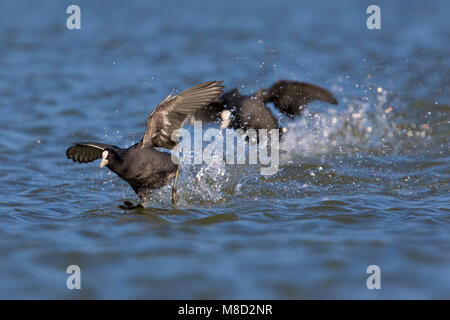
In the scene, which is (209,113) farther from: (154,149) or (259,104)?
(154,149)

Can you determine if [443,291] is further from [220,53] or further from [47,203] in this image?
[220,53]

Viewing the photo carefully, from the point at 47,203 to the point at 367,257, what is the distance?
344 cm

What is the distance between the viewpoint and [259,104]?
7.35 meters

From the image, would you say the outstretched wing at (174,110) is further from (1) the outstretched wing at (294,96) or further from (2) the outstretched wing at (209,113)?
→ (1) the outstretched wing at (294,96)

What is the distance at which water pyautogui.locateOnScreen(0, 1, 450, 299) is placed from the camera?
14.7 feet

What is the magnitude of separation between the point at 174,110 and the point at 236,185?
4.39ft

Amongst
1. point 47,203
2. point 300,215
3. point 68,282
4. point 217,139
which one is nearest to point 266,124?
point 217,139

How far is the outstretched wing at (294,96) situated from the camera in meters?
7.32

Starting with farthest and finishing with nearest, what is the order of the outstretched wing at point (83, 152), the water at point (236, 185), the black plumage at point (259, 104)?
the black plumage at point (259, 104)
the outstretched wing at point (83, 152)
the water at point (236, 185)

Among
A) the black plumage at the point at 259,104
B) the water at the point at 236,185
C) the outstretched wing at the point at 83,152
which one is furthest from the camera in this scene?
the black plumage at the point at 259,104

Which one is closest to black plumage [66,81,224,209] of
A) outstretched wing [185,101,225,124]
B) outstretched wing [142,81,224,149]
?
outstretched wing [142,81,224,149]

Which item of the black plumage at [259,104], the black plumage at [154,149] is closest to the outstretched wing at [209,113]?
the black plumage at [259,104]

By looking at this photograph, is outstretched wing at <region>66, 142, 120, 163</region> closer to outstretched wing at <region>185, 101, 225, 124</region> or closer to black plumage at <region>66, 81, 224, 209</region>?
black plumage at <region>66, 81, 224, 209</region>

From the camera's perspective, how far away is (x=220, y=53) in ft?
44.4
